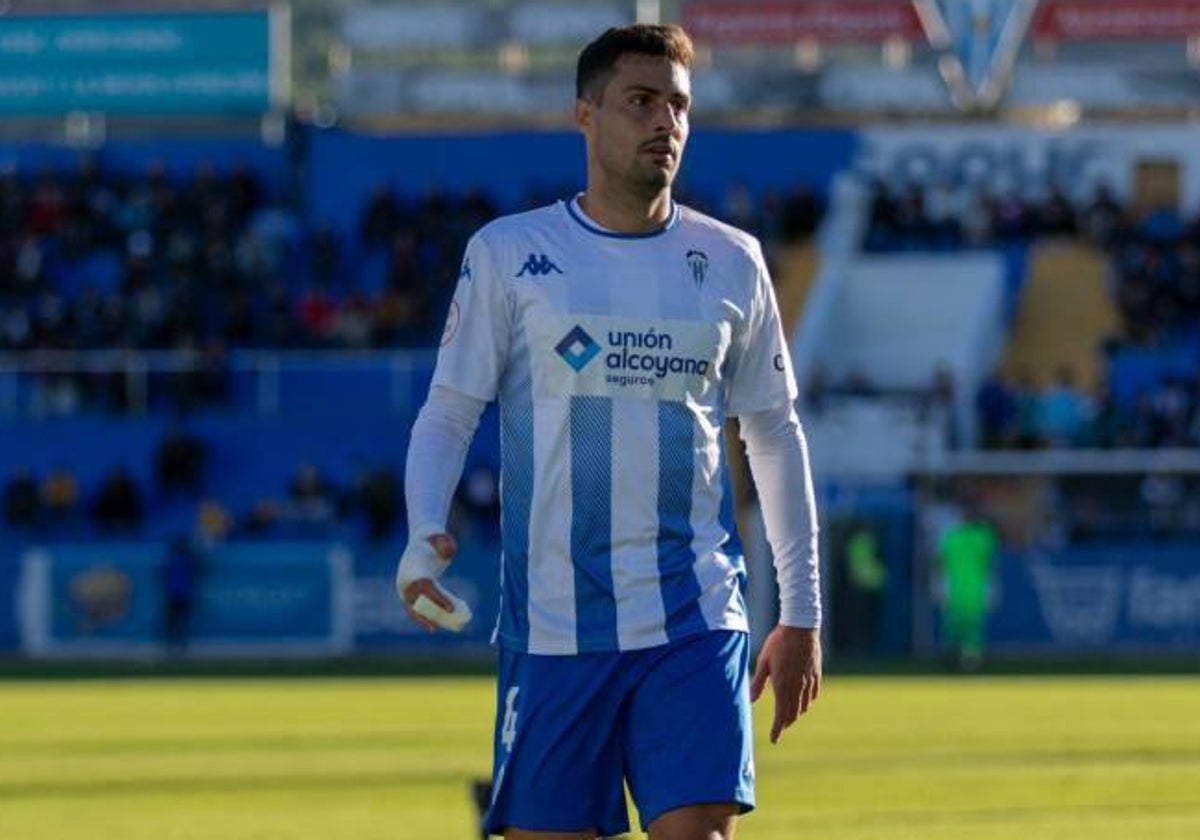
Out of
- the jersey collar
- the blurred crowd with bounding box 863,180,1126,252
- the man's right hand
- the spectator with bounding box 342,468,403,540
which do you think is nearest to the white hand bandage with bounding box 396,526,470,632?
the man's right hand

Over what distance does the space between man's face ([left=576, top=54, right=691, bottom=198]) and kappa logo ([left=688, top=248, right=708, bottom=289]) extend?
186 millimetres

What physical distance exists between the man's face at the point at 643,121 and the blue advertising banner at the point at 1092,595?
93.1ft

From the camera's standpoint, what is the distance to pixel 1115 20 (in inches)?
1957

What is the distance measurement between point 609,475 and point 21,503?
3081 centimetres

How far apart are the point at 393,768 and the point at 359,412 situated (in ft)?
71.6

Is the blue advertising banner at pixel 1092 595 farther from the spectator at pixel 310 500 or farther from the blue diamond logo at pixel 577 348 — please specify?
the blue diamond logo at pixel 577 348

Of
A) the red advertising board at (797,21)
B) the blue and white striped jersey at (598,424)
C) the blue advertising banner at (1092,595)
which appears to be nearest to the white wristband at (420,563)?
the blue and white striped jersey at (598,424)

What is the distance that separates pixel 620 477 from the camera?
7004mm

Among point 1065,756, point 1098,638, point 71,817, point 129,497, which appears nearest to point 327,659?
point 129,497

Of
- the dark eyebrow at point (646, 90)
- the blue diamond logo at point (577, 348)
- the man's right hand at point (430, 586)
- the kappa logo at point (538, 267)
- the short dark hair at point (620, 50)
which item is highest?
the short dark hair at point (620, 50)

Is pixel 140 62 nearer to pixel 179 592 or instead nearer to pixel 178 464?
pixel 178 464

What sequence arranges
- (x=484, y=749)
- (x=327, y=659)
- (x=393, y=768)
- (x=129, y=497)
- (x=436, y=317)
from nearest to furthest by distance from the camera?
(x=393, y=768), (x=484, y=749), (x=327, y=659), (x=129, y=497), (x=436, y=317)

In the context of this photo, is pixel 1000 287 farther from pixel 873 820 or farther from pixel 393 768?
→ pixel 873 820

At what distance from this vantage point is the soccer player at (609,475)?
6980mm
